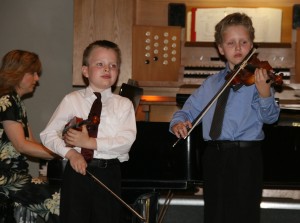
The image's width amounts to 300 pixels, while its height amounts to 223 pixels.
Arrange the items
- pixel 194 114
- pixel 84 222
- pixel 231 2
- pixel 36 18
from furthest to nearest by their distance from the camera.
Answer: pixel 36 18 → pixel 231 2 → pixel 194 114 → pixel 84 222

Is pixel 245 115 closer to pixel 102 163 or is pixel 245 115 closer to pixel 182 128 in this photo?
pixel 182 128

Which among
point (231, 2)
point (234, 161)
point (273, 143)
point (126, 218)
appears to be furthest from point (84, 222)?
point (231, 2)

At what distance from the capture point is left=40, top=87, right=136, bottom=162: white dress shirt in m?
2.38

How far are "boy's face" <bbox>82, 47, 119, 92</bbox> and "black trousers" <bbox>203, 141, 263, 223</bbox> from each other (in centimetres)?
49

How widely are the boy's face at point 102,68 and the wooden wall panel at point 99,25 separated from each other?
160cm

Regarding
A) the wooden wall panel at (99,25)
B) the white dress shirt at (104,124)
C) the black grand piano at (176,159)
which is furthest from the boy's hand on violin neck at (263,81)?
the wooden wall panel at (99,25)

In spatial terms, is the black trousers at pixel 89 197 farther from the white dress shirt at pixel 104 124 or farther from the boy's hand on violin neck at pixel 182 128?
the boy's hand on violin neck at pixel 182 128

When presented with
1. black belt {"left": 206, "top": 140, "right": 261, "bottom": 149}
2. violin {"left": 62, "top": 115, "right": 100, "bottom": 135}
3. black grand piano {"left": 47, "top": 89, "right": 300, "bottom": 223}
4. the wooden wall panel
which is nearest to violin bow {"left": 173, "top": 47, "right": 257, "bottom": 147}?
black belt {"left": 206, "top": 140, "right": 261, "bottom": 149}

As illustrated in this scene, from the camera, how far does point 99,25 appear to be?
13.6ft

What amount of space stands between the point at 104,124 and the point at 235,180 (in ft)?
1.84

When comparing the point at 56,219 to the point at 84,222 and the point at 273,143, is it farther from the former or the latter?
the point at 273,143

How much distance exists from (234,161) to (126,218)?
973 mm

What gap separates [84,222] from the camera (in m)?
2.37

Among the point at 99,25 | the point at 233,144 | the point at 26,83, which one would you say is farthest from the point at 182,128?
the point at 99,25
